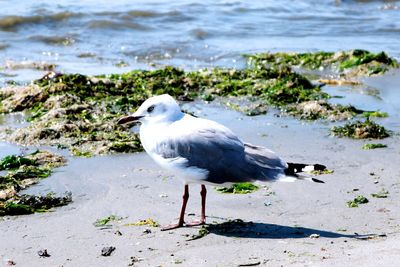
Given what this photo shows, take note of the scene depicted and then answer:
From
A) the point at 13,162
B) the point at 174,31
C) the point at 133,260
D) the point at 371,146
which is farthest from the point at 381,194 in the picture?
the point at 174,31

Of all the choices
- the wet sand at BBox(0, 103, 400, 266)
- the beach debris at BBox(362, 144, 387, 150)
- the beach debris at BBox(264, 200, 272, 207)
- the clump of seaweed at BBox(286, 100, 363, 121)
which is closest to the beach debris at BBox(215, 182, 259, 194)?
the wet sand at BBox(0, 103, 400, 266)

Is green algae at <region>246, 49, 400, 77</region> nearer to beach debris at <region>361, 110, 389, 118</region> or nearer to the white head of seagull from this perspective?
beach debris at <region>361, 110, 389, 118</region>

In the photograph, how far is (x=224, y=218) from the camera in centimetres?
536

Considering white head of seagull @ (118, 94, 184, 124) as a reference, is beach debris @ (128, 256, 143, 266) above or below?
below

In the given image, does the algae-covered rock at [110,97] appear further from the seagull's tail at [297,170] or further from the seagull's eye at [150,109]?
the seagull's tail at [297,170]

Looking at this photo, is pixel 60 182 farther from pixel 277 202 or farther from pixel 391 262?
pixel 391 262

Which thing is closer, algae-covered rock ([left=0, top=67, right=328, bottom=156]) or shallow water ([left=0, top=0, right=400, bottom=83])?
algae-covered rock ([left=0, top=67, right=328, bottom=156])

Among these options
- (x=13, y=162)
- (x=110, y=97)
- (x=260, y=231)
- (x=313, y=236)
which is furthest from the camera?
(x=110, y=97)

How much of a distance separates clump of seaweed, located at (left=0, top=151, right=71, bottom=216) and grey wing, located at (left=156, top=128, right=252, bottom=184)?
1.08 metres

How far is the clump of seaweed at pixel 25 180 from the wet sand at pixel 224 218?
0.09 metres

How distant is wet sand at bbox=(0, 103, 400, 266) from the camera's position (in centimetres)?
451

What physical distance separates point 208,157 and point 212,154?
0.11 ft

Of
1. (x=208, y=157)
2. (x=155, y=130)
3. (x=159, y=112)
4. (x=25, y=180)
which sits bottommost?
(x=25, y=180)

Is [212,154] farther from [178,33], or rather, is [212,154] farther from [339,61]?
[178,33]
